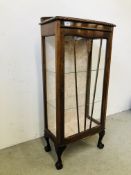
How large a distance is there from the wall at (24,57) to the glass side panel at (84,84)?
44 cm

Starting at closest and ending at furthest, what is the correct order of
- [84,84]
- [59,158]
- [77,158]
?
[59,158]
[77,158]
[84,84]

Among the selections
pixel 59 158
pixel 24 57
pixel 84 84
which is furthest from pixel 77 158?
pixel 24 57

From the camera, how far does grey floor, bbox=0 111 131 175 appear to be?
1481 millimetres

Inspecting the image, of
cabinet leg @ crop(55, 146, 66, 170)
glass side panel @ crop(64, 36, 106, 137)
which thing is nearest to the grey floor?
cabinet leg @ crop(55, 146, 66, 170)

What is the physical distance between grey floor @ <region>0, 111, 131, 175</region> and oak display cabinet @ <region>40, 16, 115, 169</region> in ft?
0.32

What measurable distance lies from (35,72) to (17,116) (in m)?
0.51

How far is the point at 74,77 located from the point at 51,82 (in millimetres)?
222

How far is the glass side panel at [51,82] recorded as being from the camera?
1.45 meters

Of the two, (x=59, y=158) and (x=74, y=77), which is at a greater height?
(x=74, y=77)

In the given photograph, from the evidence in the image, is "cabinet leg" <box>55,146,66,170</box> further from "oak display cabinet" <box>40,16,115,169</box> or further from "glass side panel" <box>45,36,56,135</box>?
"glass side panel" <box>45,36,56,135</box>

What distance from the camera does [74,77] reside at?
152cm

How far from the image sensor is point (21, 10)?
1.56m

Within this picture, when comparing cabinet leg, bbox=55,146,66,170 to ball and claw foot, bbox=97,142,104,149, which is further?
ball and claw foot, bbox=97,142,104,149

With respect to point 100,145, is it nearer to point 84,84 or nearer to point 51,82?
point 84,84
